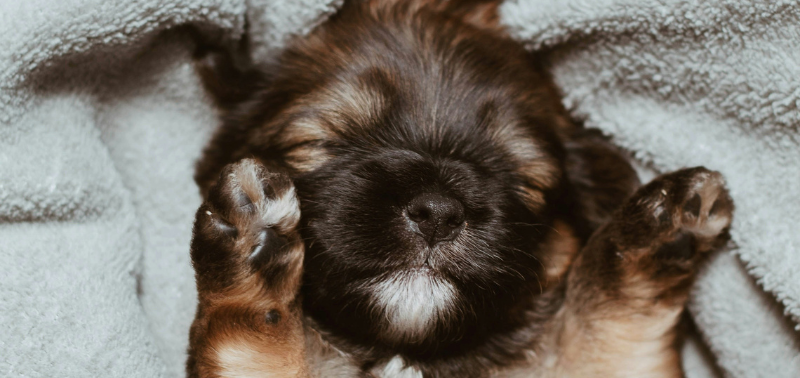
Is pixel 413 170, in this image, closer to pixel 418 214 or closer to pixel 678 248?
pixel 418 214

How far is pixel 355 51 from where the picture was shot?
125cm

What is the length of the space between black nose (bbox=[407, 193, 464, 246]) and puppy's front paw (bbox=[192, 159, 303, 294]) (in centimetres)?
20

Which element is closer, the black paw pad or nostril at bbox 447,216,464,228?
nostril at bbox 447,216,464,228

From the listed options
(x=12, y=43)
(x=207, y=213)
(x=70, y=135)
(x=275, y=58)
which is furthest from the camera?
(x=275, y=58)

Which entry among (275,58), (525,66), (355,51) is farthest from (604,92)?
(275,58)

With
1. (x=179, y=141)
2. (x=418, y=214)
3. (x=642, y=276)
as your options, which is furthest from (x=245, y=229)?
(x=642, y=276)

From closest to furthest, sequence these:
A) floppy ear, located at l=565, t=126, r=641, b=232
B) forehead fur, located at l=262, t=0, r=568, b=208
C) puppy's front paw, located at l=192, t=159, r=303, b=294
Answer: puppy's front paw, located at l=192, t=159, r=303, b=294 → forehead fur, located at l=262, t=0, r=568, b=208 → floppy ear, located at l=565, t=126, r=641, b=232

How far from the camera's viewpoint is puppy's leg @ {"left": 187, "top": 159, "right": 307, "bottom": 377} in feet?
3.23

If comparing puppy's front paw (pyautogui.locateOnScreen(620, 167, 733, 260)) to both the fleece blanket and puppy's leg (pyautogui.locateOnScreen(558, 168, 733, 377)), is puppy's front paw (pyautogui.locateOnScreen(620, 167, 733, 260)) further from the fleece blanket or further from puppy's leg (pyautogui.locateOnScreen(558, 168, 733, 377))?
the fleece blanket

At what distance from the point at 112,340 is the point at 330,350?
1.47 ft

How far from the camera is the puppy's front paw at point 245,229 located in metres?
0.98

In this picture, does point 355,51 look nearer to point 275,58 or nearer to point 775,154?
point 275,58

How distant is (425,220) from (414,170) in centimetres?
11

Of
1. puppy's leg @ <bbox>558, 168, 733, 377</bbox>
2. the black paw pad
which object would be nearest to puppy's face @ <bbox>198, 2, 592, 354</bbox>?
puppy's leg @ <bbox>558, 168, 733, 377</bbox>
